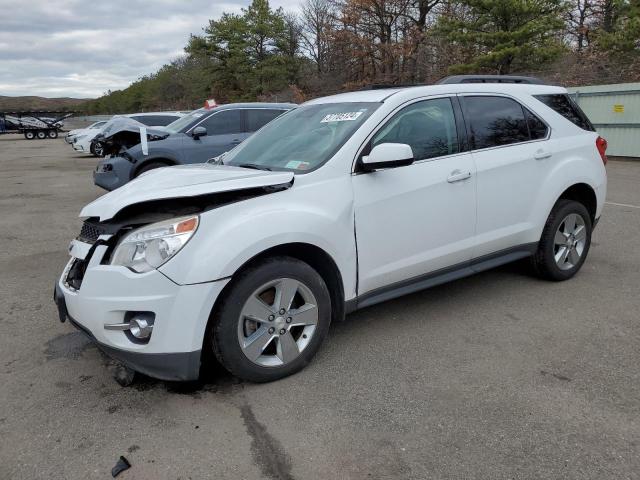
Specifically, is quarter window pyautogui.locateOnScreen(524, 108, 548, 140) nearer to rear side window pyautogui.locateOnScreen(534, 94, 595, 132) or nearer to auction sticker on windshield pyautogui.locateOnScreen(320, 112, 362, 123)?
rear side window pyautogui.locateOnScreen(534, 94, 595, 132)

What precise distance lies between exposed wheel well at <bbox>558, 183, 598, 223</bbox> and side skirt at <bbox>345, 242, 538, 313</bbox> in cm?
66

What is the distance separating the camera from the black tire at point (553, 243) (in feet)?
14.9

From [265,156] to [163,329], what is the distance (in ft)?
5.37

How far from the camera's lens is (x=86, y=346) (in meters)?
3.72

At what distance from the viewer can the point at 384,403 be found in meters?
2.91

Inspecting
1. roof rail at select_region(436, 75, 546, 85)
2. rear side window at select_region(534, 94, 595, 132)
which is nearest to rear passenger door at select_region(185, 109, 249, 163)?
roof rail at select_region(436, 75, 546, 85)

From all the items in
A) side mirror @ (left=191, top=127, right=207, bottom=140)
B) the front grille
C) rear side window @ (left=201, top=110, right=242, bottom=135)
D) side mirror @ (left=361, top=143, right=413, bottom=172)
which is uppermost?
rear side window @ (left=201, top=110, right=242, bottom=135)

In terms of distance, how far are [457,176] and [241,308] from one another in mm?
1897

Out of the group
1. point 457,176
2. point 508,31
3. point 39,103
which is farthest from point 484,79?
point 39,103

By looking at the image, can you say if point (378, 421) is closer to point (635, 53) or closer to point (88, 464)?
point (88, 464)

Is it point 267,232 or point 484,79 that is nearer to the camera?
point 267,232

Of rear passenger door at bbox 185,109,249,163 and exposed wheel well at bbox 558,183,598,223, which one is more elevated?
rear passenger door at bbox 185,109,249,163

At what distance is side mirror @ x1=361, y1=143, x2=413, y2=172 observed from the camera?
3252 millimetres

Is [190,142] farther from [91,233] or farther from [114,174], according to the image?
[91,233]
